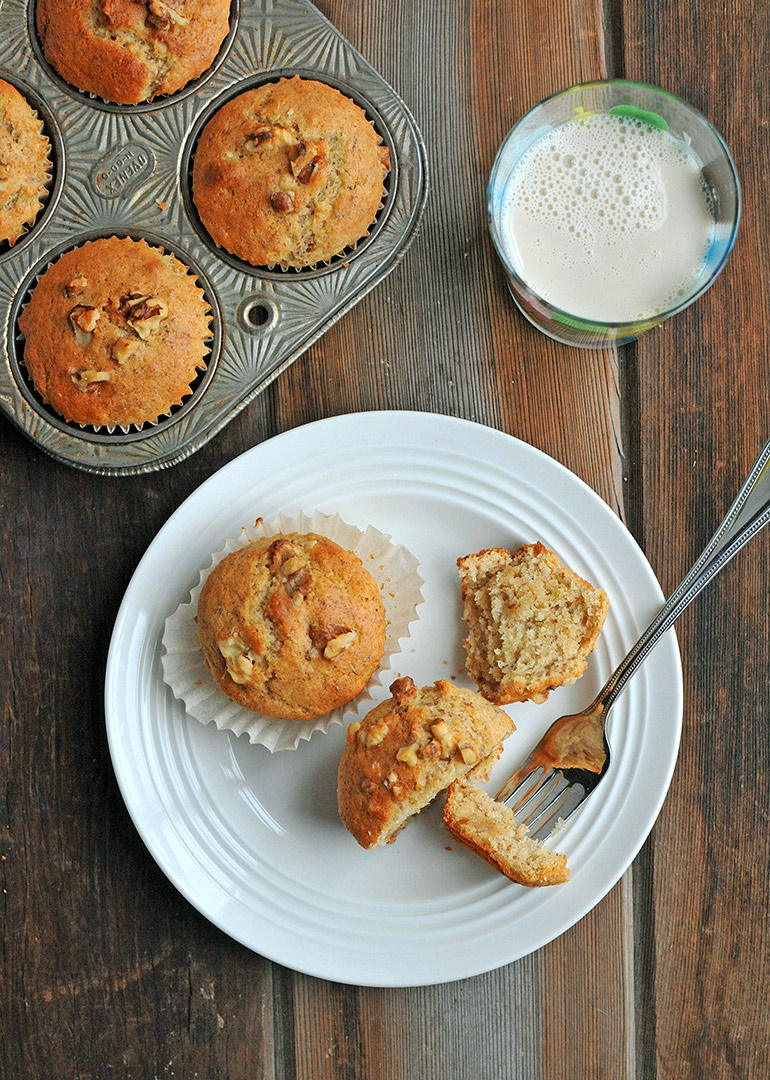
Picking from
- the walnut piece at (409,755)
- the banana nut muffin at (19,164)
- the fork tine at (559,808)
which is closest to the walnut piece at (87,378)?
the banana nut muffin at (19,164)

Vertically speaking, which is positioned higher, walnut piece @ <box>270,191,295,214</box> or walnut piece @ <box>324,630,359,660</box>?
walnut piece @ <box>270,191,295,214</box>

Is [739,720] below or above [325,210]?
below

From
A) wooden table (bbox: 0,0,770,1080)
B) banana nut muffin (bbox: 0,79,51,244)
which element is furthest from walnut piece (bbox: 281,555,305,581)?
banana nut muffin (bbox: 0,79,51,244)

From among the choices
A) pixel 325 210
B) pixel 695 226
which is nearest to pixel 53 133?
pixel 325 210

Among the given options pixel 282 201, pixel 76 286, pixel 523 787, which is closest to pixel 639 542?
pixel 523 787

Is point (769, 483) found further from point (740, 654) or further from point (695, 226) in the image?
point (695, 226)

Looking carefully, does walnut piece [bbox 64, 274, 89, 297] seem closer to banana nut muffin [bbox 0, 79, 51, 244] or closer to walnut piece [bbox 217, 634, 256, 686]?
banana nut muffin [bbox 0, 79, 51, 244]
